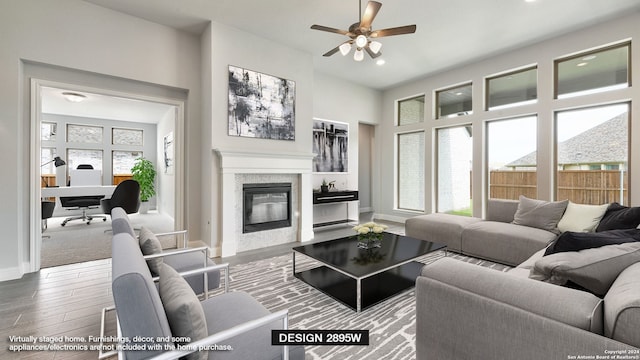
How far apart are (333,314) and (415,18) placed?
12.8ft

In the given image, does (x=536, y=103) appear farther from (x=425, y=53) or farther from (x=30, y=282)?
(x=30, y=282)

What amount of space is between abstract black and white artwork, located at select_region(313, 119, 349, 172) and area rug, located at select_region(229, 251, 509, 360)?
3.06 metres

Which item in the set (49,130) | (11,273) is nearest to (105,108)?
(49,130)

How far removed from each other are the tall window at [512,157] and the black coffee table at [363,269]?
119 inches

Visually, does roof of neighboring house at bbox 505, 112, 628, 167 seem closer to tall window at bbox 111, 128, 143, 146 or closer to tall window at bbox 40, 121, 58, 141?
tall window at bbox 111, 128, 143, 146

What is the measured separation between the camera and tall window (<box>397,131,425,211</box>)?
6.32 metres

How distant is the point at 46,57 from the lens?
10.3 feet

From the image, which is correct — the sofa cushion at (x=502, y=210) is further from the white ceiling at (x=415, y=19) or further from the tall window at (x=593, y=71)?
the white ceiling at (x=415, y=19)

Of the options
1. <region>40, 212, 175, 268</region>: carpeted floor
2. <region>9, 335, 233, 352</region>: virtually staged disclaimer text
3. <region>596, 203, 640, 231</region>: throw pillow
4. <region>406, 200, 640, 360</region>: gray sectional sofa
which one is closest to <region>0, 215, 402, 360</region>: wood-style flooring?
<region>9, 335, 233, 352</region>: virtually staged disclaimer text

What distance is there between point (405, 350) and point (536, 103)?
4796 millimetres

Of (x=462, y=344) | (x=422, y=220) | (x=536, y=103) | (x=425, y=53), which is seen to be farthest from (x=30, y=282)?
(x=536, y=103)

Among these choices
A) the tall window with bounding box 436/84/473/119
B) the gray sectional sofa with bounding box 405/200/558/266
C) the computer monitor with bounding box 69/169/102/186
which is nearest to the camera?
the gray sectional sofa with bounding box 405/200/558/266

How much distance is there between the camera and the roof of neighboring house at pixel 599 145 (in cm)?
387

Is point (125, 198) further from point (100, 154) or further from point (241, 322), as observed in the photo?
point (241, 322)
